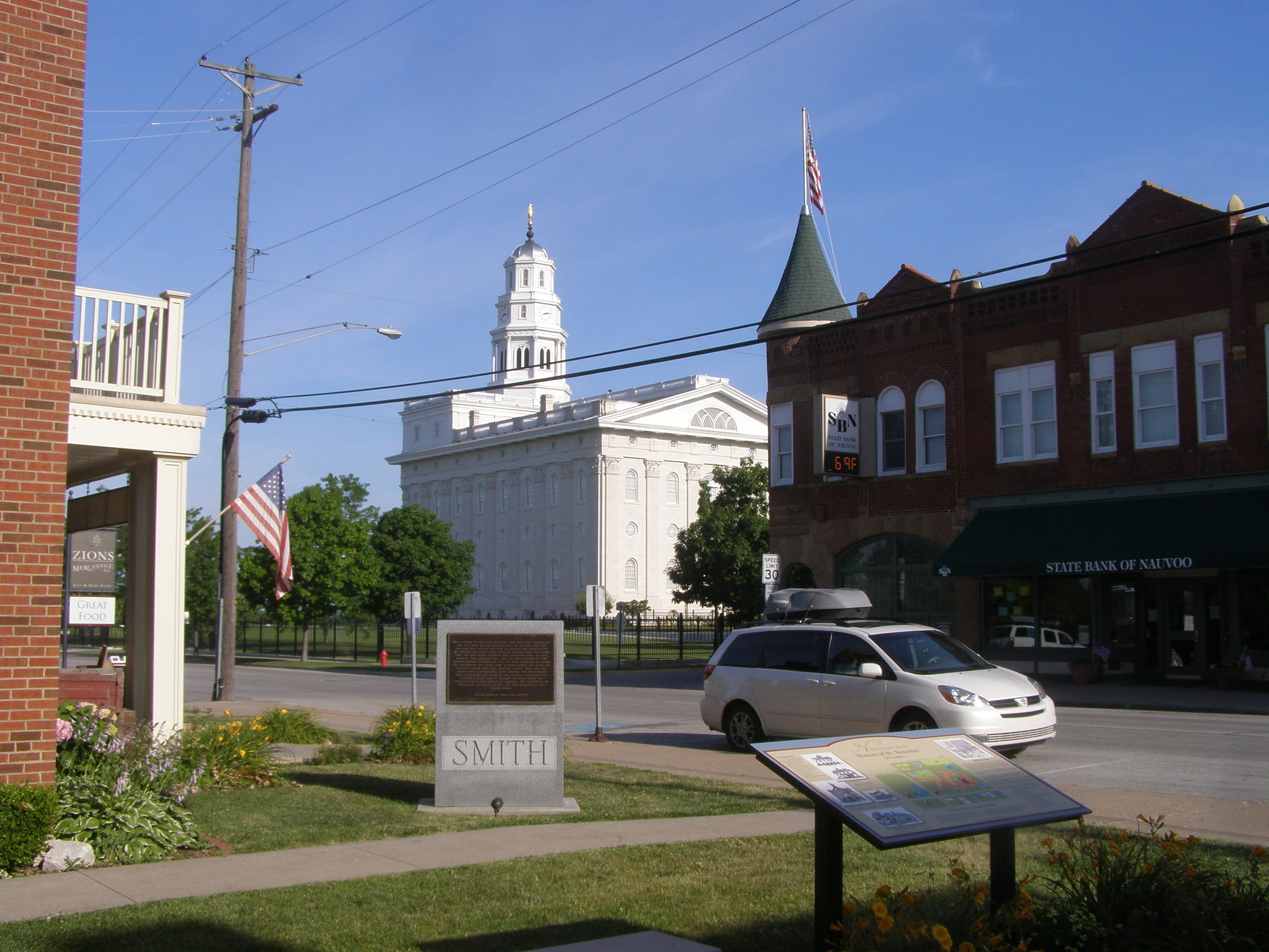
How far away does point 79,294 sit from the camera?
1229cm

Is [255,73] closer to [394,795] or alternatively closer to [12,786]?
[394,795]

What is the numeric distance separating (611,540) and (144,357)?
78308 mm

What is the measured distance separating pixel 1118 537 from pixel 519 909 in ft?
69.3

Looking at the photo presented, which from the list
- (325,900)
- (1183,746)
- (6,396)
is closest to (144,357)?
(6,396)

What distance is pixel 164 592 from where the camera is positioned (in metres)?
12.5

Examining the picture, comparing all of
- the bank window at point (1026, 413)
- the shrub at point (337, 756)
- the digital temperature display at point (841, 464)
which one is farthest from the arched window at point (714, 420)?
the shrub at point (337, 756)

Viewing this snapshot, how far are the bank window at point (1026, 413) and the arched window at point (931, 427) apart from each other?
5.18 feet

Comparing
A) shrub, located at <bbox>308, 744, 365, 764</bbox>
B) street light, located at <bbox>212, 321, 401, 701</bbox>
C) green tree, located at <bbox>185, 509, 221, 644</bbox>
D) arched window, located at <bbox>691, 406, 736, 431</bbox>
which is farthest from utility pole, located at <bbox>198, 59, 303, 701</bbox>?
arched window, located at <bbox>691, 406, 736, 431</bbox>

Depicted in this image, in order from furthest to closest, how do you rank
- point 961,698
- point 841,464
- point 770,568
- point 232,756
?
point 841,464
point 770,568
point 961,698
point 232,756

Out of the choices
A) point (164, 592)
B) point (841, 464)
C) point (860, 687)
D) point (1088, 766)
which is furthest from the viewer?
point (841, 464)

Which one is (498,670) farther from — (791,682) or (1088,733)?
(1088,733)

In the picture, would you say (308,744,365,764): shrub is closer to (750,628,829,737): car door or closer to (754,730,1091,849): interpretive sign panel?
(750,628,829,737): car door

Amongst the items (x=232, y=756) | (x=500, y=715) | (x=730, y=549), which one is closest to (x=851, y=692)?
(x=500, y=715)

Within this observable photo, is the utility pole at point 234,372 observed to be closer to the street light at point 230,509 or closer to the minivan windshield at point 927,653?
the street light at point 230,509
